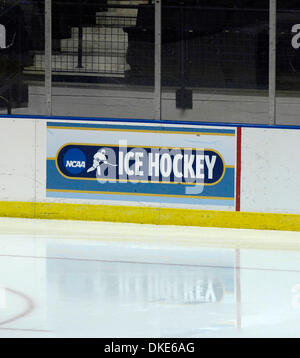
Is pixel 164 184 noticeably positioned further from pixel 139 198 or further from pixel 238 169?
pixel 238 169

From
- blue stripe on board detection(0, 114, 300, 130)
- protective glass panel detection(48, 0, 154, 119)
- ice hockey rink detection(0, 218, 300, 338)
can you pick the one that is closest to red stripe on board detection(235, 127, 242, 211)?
blue stripe on board detection(0, 114, 300, 130)

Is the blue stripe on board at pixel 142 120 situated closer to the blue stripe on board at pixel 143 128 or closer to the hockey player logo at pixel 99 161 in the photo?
the blue stripe on board at pixel 143 128

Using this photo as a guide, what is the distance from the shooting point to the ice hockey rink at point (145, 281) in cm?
718

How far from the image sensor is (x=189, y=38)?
1082cm

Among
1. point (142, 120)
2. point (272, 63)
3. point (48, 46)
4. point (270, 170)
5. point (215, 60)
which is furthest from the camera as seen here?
point (48, 46)

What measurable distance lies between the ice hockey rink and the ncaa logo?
56 centimetres

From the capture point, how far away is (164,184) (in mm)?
10805

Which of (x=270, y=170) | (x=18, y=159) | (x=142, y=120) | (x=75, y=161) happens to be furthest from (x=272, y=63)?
(x=18, y=159)

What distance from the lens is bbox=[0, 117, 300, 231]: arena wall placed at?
10.6 m

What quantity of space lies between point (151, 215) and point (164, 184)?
1.13ft

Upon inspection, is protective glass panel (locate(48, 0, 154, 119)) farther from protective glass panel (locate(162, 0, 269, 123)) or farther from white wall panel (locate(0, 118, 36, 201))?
white wall panel (locate(0, 118, 36, 201))

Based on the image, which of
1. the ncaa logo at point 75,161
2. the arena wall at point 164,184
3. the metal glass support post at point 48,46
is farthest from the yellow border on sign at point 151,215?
the metal glass support post at point 48,46

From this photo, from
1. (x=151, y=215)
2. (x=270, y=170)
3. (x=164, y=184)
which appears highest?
(x=270, y=170)
